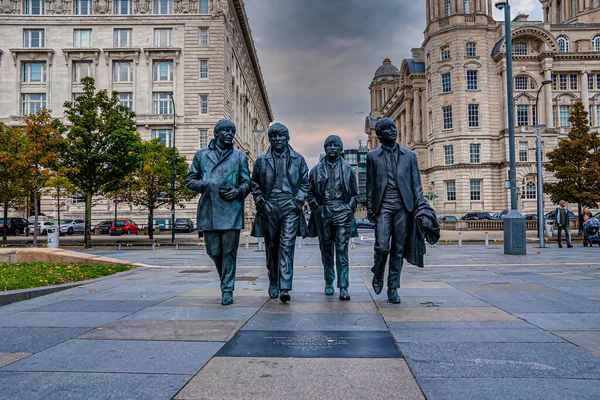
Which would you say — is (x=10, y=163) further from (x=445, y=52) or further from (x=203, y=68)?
(x=445, y=52)

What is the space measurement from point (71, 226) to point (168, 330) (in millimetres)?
41073

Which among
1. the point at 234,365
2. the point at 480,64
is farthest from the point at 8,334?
the point at 480,64

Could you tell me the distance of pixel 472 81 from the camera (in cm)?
5622

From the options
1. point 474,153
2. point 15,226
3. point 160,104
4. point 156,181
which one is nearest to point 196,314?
point 156,181

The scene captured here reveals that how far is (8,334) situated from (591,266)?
11421 millimetres

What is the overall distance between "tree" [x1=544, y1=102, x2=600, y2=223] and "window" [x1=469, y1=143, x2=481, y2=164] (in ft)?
74.7

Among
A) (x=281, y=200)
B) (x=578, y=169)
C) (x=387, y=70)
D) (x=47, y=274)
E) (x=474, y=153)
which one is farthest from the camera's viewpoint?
(x=387, y=70)

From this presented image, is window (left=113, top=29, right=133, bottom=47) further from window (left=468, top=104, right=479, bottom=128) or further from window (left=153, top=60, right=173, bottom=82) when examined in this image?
window (left=468, top=104, right=479, bottom=128)

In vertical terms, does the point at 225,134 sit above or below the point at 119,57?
below

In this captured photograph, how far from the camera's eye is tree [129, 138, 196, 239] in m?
32.9

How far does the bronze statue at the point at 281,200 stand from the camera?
6078 mm

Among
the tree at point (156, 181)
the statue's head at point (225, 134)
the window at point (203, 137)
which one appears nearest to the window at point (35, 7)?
the window at point (203, 137)

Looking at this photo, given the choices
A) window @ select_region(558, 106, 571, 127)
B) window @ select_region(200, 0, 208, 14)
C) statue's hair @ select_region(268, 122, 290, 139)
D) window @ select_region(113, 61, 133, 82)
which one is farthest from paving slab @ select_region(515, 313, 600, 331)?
window @ select_region(558, 106, 571, 127)

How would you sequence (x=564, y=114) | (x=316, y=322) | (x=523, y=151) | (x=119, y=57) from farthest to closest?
(x=564, y=114)
(x=523, y=151)
(x=119, y=57)
(x=316, y=322)
